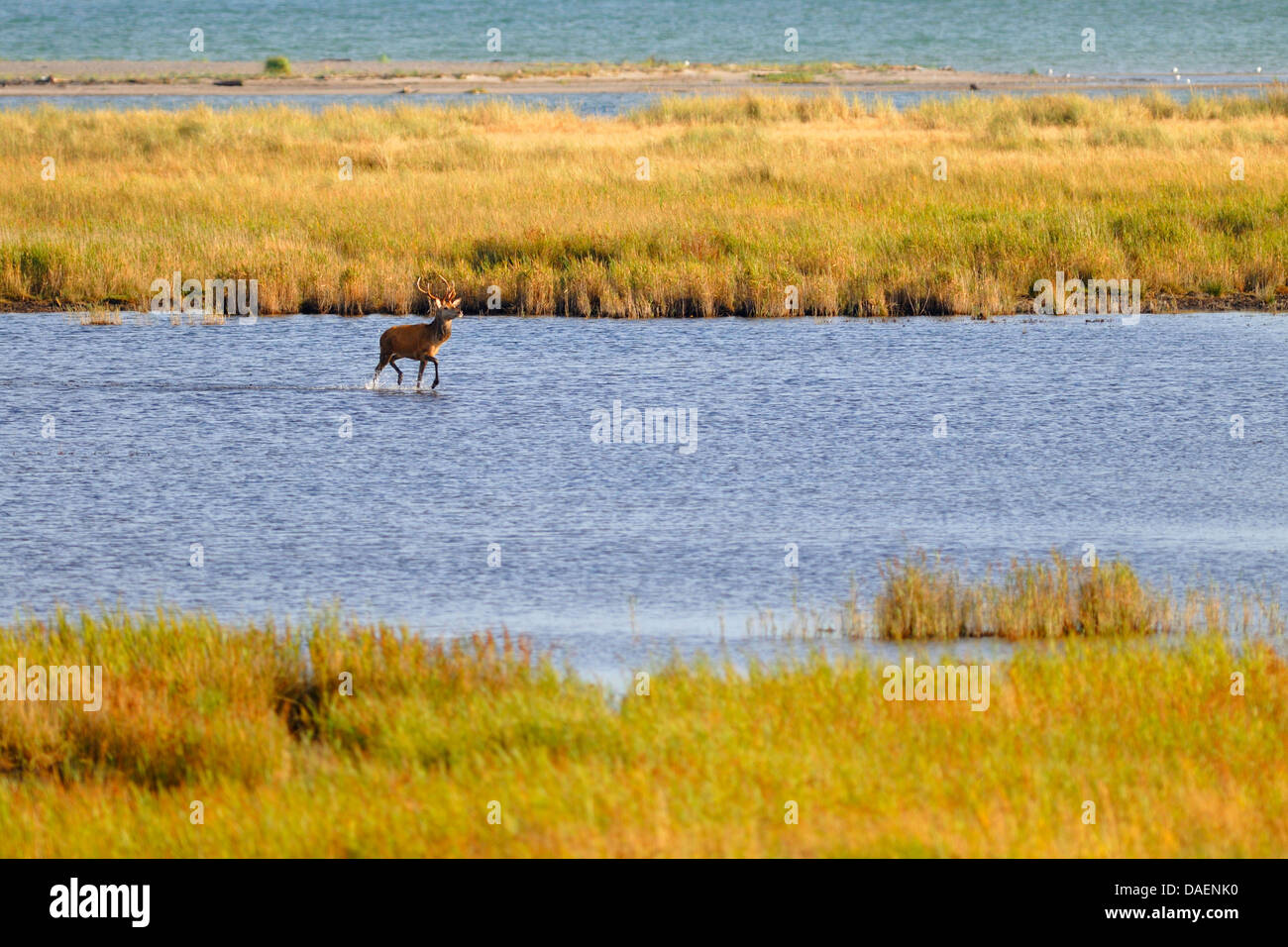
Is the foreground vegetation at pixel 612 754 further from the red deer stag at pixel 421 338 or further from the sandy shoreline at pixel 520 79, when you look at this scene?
the sandy shoreline at pixel 520 79

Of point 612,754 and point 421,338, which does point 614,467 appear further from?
point 612,754

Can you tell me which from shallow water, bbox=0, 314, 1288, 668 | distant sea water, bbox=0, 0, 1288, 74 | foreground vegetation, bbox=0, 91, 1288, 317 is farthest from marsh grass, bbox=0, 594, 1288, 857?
distant sea water, bbox=0, 0, 1288, 74

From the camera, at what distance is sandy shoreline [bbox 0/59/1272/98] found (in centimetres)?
6594

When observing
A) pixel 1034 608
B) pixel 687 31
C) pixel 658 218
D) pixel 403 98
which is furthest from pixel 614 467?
pixel 687 31

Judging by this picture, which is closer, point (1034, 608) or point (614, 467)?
point (1034, 608)

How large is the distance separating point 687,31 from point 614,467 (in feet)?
367

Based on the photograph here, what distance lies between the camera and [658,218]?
25.1m

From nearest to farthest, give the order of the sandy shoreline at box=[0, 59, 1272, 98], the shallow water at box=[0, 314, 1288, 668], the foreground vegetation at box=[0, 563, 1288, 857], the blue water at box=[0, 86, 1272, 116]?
1. the foreground vegetation at box=[0, 563, 1288, 857]
2. the shallow water at box=[0, 314, 1288, 668]
3. the blue water at box=[0, 86, 1272, 116]
4. the sandy shoreline at box=[0, 59, 1272, 98]

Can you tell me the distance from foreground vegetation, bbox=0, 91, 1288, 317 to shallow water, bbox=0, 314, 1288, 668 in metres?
1.46

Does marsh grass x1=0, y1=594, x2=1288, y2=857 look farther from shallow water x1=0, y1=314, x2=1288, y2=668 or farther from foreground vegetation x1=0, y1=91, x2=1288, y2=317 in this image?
foreground vegetation x1=0, y1=91, x2=1288, y2=317

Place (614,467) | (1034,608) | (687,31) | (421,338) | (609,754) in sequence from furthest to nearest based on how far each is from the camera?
(687,31)
(421,338)
(614,467)
(1034,608)
(609,754)

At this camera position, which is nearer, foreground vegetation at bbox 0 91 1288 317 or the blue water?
foreground vegetation at bbox 0 91 1288 317

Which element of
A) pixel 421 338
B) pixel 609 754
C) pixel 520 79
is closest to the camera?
pixel 609 754
